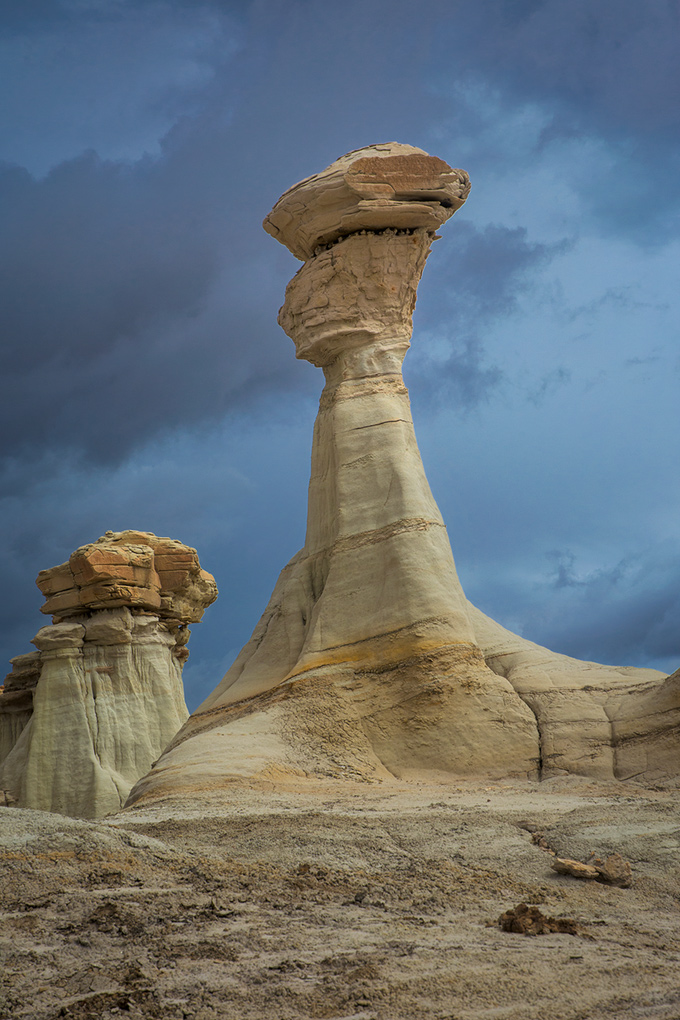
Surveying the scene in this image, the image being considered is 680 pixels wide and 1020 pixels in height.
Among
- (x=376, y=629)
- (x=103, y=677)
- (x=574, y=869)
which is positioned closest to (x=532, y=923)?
(x=574, y=869)

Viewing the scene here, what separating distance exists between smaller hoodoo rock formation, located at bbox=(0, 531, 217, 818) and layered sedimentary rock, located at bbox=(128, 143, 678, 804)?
8.25 metres

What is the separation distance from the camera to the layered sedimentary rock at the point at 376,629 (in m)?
10.1

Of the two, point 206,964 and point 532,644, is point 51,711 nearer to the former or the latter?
point 532,644

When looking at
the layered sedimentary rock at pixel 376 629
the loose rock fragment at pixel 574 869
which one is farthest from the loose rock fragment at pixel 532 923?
the layered sedimentary rock at pixel 376 629

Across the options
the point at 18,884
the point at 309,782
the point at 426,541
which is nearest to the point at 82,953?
the point at 18,884

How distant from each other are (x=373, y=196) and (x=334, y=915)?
1035 centimetres

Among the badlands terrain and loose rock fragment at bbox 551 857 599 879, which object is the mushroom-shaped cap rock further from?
loose rock fragment at bbox 551 857 599 879

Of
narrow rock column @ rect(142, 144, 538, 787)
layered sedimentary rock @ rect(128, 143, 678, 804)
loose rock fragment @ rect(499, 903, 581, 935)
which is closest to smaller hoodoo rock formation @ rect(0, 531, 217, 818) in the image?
layered sedimentary rock @ rect(128, 143, 678, 804)

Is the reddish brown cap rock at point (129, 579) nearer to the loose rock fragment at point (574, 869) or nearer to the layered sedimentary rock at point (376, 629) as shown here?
the layered sedimentary rock at point (376, 629)

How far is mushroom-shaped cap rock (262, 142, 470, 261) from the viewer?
1285 cm

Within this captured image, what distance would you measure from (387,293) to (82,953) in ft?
34.9

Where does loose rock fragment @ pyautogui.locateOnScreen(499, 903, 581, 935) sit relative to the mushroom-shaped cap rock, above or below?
below

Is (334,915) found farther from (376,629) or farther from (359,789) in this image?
(376,629)

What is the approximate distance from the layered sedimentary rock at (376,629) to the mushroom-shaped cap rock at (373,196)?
1.0 inches
